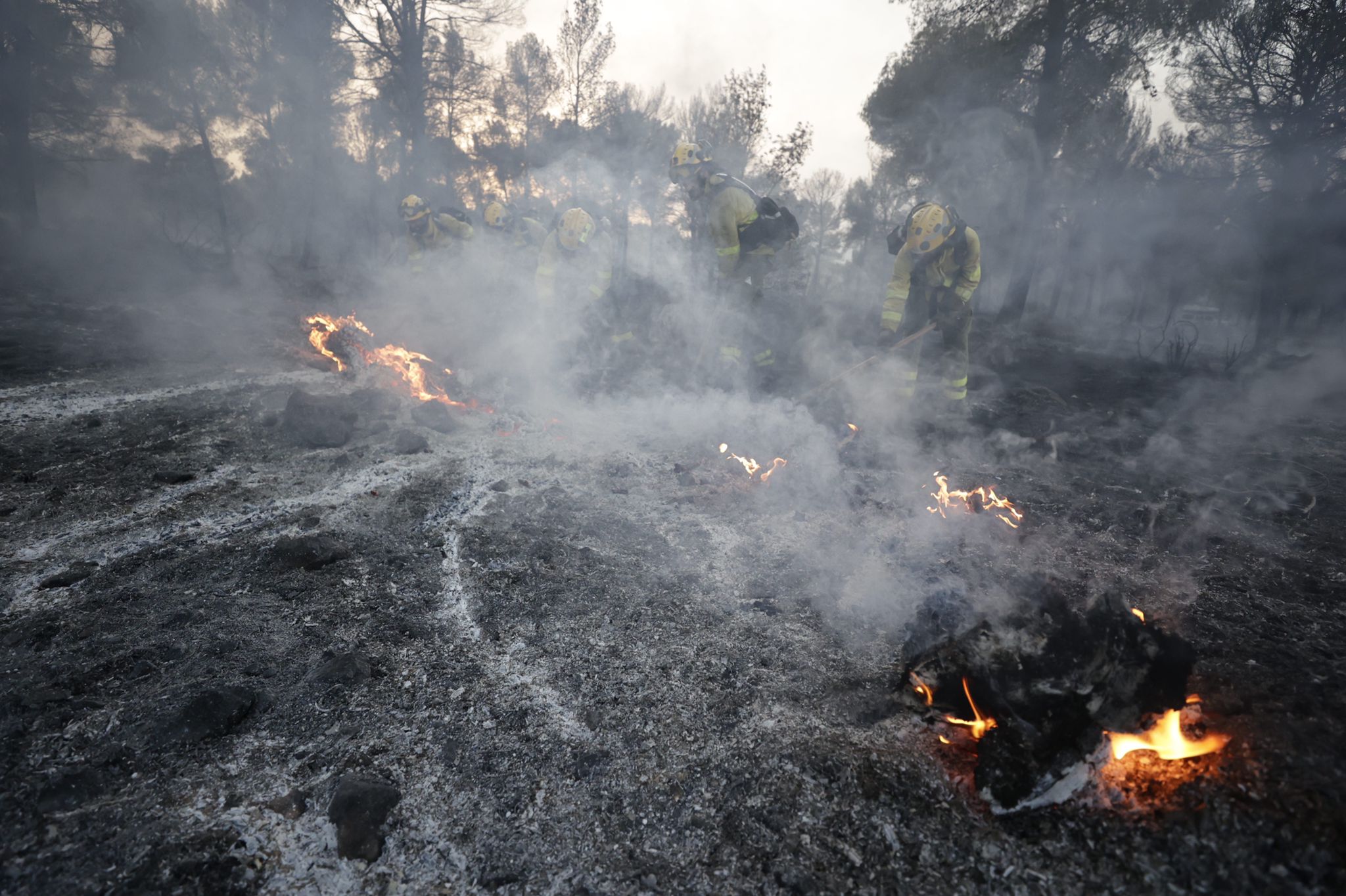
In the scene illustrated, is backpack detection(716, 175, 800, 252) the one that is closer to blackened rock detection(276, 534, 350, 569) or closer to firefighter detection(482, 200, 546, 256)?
firefighter detection(482, 200, 546, 256)

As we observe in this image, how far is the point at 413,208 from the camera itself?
10133mm

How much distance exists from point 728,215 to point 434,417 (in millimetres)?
4119

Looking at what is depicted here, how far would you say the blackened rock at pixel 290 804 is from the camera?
1.85 metres

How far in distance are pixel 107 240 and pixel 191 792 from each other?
20.7 metres

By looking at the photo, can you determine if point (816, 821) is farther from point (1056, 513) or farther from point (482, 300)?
point (482, 300)

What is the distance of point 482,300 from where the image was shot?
10.5 meters

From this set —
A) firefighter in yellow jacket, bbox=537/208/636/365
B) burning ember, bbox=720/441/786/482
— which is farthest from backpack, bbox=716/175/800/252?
burning ember, bbox=720/441/786/482

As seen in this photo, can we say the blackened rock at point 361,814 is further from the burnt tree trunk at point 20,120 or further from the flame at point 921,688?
the burnt tree trunk at point 20,120

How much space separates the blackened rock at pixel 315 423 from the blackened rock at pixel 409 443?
46 centimetres

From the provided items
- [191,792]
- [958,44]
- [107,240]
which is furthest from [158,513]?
[107,240]

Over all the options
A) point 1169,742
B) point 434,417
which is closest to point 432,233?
point 434,417

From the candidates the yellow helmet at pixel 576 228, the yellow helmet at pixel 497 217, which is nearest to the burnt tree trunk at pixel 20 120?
the yellow helmet at pixel 497 217

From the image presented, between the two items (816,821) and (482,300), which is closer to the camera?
(816,821)

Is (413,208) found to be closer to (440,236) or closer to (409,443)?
(440,236)
